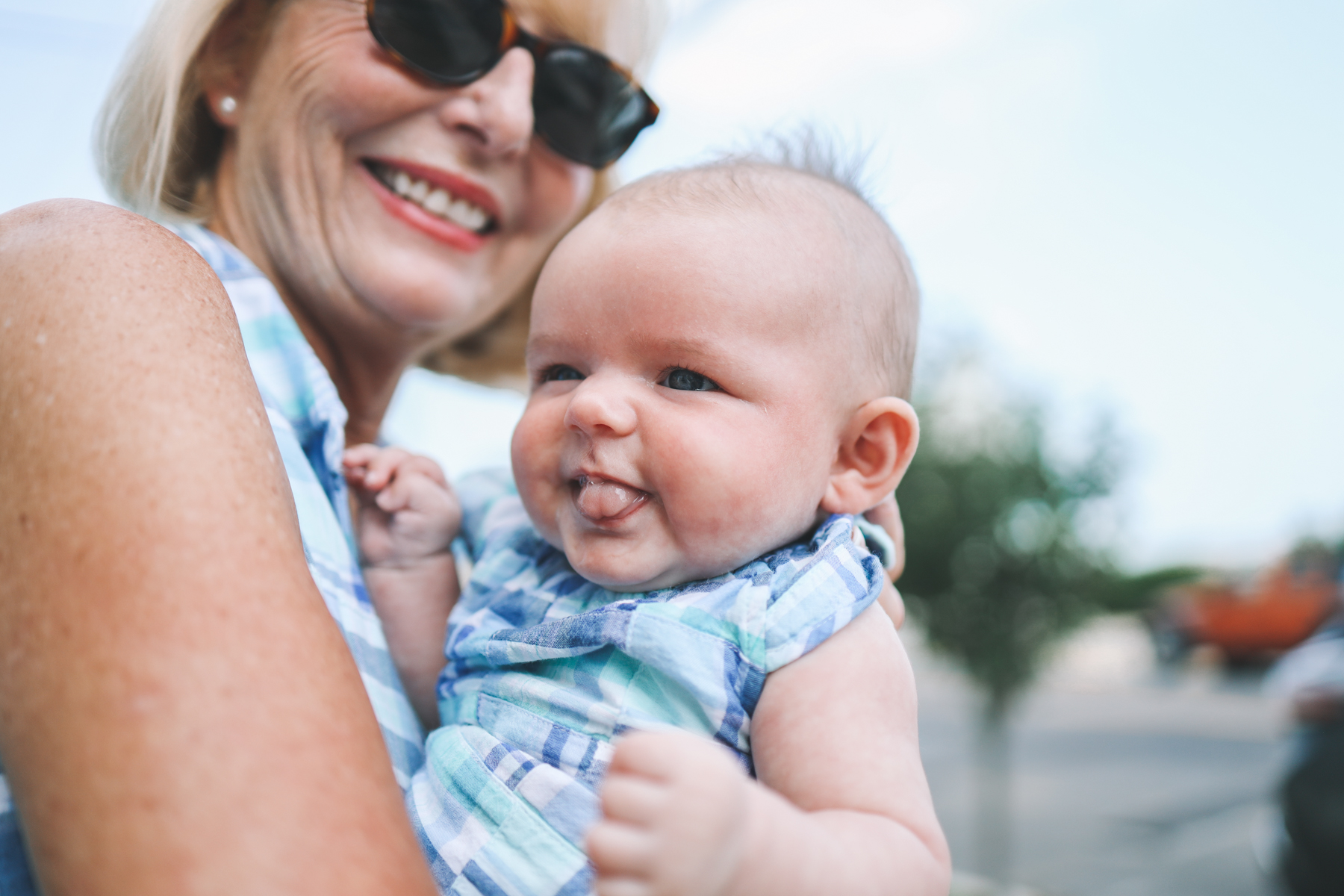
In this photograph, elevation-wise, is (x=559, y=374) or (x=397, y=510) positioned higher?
(x=559, y=374)

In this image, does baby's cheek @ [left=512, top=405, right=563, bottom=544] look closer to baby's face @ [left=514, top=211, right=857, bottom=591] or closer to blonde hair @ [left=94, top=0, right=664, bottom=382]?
baby's face @ [left=514, top=211, right=857, bottom=591]

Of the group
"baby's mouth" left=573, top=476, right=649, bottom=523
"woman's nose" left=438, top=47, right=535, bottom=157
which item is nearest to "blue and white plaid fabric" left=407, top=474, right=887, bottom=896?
"baby's mouth" left=573, top=476, right=649, bottom=523

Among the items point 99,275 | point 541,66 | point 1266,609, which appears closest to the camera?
point 99,275

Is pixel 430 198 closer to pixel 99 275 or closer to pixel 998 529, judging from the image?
pixel 99 275

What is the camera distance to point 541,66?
5.71 ft

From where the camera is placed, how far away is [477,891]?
3.23 ft

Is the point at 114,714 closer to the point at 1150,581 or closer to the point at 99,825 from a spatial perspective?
the point at 99,825

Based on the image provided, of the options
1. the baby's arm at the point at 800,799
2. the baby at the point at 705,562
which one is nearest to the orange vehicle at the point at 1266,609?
the baby at the point at 705,562

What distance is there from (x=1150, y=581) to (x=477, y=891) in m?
28.8

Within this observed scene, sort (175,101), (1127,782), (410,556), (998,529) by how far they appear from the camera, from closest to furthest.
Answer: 1. (410,556)
2. (175,101)
3. (998,529)
4. (1127,782)

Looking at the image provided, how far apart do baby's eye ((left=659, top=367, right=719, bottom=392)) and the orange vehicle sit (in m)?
19.1

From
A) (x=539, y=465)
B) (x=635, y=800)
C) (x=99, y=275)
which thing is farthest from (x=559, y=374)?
(x=635, y=800)

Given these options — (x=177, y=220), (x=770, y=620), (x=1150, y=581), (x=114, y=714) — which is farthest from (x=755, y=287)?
(x=1150, y=581)

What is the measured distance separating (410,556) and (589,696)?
56 centimetres
